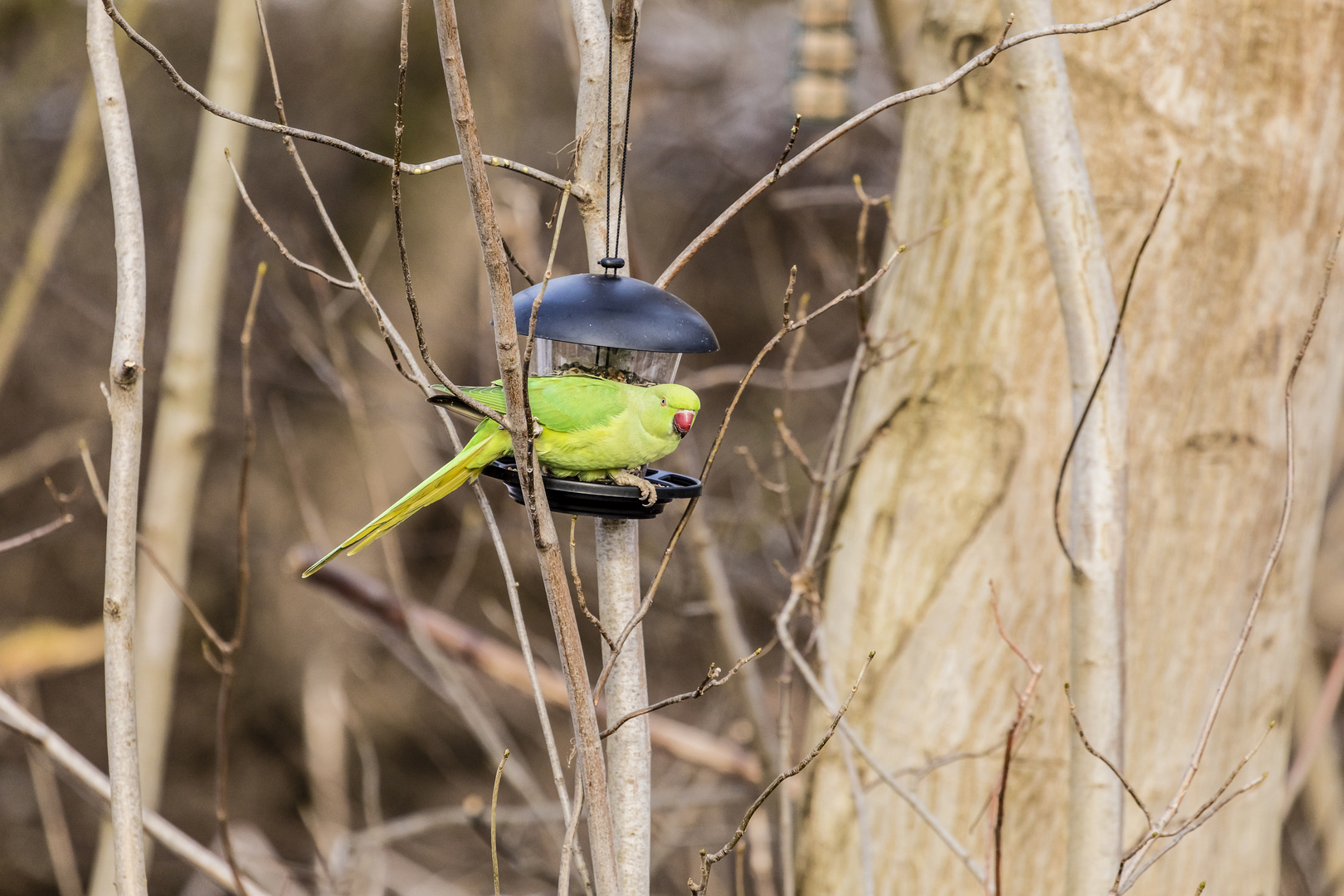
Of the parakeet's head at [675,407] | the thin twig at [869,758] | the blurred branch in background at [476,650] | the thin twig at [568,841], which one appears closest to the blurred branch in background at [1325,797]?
the blurred branch in background at [476,650]

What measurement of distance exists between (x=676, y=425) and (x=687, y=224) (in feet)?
20.2

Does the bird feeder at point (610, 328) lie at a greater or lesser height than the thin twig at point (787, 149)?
lesser

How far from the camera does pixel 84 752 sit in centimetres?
827

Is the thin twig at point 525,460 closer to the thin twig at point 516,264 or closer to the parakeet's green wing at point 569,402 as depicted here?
the thin twig at point 516,264

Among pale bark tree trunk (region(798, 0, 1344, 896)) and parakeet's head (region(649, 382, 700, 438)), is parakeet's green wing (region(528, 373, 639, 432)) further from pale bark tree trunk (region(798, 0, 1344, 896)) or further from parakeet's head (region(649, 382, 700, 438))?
pale bark tree trunk (region(798, 0, 1344, 896))

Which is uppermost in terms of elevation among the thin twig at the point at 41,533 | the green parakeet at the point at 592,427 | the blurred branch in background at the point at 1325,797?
the green parakeet at the point at 592,427

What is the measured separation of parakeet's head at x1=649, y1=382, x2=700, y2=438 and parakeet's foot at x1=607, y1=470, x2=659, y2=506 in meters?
0.13

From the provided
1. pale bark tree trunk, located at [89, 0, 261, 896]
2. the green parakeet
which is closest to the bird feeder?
the green parakeet

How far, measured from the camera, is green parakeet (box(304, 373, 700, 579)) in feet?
5.94

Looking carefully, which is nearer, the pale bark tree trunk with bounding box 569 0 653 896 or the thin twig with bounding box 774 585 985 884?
the pale bark tree trunk with bounding box 569 0 653 896

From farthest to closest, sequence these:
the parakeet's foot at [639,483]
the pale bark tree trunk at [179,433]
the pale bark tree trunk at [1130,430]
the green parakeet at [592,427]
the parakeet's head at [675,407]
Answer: the pale bark tree trunk at [179,433] → the pale bark tree trunk at [1130,430] → the parakeet's head at [675,407] → the green parakeet at [592,427] → the parakeet's foot at [639,483]

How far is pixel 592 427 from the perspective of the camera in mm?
1878

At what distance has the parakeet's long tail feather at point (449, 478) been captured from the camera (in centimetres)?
165

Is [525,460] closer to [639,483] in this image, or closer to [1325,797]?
[639,483]
